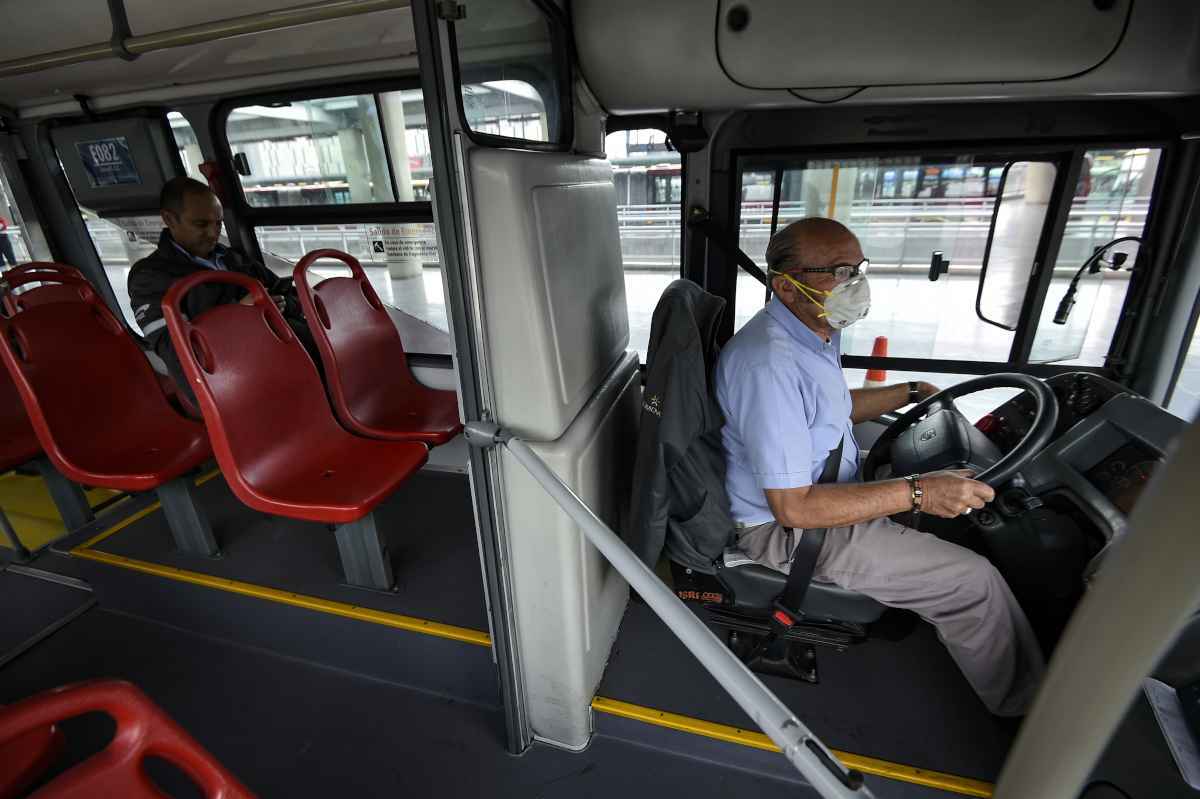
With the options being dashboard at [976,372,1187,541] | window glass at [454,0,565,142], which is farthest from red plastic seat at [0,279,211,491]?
dashboard at [976,372,1187,541]

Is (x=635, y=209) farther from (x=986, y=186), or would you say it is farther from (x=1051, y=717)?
(x=1051, y=717)

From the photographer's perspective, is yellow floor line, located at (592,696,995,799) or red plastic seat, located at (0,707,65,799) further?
yellow floor line, located at (592,696,995,799)

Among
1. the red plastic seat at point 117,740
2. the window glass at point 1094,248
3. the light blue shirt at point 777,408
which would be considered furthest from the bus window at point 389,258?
the window glass at point 1094,248

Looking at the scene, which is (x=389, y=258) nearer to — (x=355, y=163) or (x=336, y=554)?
(x=355, y=163)

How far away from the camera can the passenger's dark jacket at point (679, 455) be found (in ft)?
5.08

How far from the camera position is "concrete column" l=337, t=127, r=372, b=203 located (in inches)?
121

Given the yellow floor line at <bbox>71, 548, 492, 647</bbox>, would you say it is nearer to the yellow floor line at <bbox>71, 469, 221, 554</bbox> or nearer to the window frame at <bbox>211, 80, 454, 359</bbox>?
the yellow floor line at <bbox>71, 469, 221, 554</bbox>

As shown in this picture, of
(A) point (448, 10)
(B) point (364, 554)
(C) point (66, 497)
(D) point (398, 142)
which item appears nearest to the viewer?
(A) point (448, 10)

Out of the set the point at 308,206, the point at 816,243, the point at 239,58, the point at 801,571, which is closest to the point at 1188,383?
the point at 816,243

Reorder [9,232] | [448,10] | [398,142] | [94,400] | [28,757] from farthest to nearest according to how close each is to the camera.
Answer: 1. [9,232]
2. [398,142]
3. [94,400]
4. [28,757]
5. [448,10]

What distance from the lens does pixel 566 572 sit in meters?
1.54

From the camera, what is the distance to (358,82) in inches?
113

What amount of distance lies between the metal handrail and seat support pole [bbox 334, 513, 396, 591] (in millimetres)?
1279

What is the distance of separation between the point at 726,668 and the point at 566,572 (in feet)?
2.33
